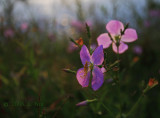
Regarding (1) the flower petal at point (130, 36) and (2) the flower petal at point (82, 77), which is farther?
(1) the flower petal at point (130, 36)

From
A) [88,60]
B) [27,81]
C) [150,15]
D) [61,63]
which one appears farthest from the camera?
[150,15]

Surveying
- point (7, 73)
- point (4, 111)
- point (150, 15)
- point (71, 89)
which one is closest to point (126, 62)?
point (71, 89)

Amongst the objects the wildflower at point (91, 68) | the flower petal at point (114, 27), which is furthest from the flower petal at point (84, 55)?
the flower petal at point (114, 27)

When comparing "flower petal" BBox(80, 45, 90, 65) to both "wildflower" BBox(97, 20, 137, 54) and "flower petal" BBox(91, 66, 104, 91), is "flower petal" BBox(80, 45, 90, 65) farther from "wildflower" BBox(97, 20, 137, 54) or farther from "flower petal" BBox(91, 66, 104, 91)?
"wildflower" BBox(97, 20, 137, 54)

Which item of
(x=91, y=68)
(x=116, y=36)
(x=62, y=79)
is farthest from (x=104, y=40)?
(x=62, y=79)

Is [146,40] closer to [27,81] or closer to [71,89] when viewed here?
[71,89]

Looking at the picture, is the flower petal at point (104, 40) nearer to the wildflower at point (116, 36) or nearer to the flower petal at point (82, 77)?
the wildflower at point (116, 36)
